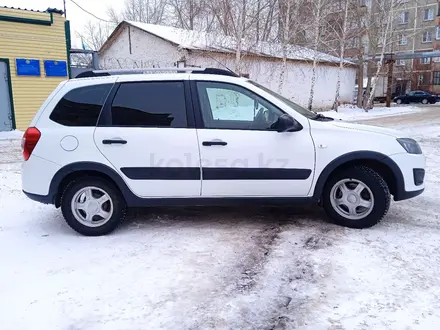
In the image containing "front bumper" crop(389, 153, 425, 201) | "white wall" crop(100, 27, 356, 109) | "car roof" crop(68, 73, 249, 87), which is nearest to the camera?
"front bumper" crop(389, 153, 425, 201)

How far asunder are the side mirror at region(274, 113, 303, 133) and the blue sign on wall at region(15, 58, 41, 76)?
42.1ft

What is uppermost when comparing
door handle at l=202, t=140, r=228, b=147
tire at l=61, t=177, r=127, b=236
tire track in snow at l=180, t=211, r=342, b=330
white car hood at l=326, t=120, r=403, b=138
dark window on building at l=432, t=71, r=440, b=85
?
dark window on building at l=432, t=71, r=440, b=85

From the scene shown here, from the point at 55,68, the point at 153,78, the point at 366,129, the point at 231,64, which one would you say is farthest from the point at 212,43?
the point at 366,129

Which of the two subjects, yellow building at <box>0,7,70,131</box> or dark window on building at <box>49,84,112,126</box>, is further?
yellow building at <box>0,7,70,131</box>

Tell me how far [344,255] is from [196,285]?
1.49 metres

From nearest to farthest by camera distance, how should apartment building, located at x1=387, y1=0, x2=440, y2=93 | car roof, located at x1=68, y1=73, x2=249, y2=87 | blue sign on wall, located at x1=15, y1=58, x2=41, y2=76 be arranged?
car roof, located at x1=68, y1=73, x2=249, y2=87, blue sign on wall, located at x1=15, y1=58, x2=41, y2=76, apartment building, located at x1=387, y1=0, x2=440, y2=93

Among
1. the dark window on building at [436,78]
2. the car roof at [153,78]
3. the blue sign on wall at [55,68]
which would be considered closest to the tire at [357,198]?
the car roof at [153,78]

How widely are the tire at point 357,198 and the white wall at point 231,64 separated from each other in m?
16.9

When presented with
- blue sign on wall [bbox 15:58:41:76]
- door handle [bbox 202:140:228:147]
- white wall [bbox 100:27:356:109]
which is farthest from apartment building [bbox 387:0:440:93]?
door handle [bbox 202:140:228:147]

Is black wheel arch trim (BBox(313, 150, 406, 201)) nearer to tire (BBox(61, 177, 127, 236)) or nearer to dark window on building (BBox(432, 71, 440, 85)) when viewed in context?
tire (BBox(61, 177, 127, 236))

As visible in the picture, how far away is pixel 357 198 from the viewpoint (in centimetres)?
431

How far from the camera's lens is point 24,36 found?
1382 cm

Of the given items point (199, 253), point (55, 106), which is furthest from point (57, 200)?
point (199, 253)

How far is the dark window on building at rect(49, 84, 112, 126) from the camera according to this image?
422cm
